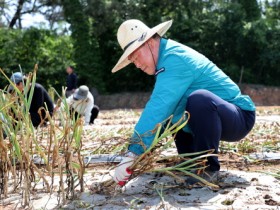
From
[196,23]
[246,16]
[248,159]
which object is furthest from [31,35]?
[248,159]

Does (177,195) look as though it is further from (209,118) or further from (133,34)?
(133,34)

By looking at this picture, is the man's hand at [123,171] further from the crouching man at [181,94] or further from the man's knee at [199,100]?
the man's knee at [199,100]

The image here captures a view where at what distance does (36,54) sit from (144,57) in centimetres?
1512

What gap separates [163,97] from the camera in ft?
7.11

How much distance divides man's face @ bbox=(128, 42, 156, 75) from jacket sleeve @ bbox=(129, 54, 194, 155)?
0.09 meters

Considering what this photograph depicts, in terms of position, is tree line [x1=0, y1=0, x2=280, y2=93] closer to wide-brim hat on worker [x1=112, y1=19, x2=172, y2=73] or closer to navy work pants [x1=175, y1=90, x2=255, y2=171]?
wide-brim hat on worker [x1=112, y1=19, x2=172, y2=73]

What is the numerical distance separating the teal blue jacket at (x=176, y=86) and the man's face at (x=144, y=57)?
0.14ft

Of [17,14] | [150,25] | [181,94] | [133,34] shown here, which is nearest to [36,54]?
[150,25]

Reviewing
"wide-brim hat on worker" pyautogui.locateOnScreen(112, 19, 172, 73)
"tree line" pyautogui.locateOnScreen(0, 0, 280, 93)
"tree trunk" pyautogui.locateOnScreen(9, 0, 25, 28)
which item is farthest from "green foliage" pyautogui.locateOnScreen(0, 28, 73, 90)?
"wide-brim hat on worker" pyautogui.locateOnScreen(112, 19, 172, 73)

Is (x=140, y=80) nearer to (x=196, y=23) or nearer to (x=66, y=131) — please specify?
(x=196, y=23)

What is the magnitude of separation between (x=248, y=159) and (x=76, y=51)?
15453mm

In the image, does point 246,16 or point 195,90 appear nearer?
point 195,90

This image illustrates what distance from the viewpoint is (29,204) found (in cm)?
207

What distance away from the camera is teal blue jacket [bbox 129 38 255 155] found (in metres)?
2.14
